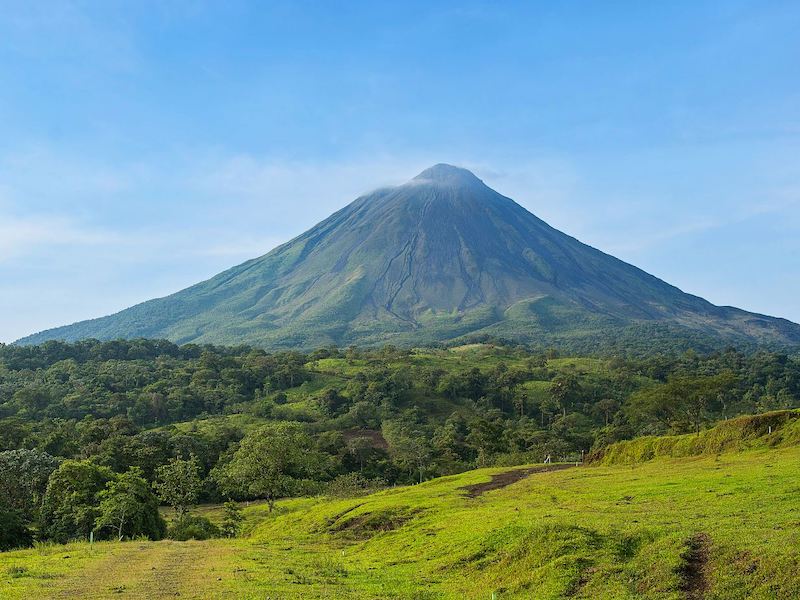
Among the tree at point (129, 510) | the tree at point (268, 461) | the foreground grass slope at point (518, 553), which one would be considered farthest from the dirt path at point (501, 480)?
the tree at point (129, 510)

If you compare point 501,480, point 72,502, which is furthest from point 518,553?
point 72,502

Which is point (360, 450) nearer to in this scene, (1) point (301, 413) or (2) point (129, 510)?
(1) point (301, 413)

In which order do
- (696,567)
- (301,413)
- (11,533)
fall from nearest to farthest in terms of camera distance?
(696,567) → (11,533) → (301,413)

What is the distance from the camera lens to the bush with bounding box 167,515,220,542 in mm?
39250

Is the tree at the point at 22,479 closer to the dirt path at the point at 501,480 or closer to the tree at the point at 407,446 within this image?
the dirt path at the point at 501,480

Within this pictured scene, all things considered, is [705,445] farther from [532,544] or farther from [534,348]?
[534,348]

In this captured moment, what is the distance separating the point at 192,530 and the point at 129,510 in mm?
4351

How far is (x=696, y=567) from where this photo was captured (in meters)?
15.2

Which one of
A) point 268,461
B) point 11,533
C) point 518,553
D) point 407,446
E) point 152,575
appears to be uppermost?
point 152,575

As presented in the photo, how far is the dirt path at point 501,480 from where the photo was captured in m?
40.1

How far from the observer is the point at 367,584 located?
60.5ft

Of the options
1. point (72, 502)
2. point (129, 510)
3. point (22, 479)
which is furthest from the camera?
point (22, 479)

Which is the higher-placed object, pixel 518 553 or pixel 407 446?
pixel 518 553

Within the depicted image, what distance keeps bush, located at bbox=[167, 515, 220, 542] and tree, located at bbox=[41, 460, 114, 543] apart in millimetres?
4719
